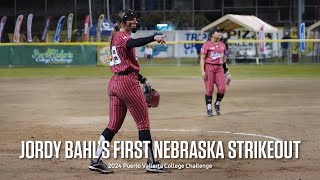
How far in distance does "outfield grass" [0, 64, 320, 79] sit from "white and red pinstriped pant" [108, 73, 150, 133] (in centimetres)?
2098

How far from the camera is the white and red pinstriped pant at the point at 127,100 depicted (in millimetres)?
9023

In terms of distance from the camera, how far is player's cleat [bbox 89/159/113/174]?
29.7 ft

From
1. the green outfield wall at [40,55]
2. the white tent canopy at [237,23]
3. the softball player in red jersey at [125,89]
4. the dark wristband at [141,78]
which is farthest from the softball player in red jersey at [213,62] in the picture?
the white tent canopy at [237,23]

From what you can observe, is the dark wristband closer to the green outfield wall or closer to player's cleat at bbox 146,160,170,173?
player's cleat at bbox 146,160,170,173

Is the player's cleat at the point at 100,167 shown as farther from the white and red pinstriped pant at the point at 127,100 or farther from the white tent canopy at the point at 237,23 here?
the white tent canopy at the point at 237,23

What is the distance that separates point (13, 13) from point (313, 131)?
153 ft

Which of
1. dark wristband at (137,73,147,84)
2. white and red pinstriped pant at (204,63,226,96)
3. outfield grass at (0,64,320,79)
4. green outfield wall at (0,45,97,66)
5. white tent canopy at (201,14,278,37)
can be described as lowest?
outfield grass at (0,64,320,79)

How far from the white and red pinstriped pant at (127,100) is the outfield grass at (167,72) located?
20983 millimetres

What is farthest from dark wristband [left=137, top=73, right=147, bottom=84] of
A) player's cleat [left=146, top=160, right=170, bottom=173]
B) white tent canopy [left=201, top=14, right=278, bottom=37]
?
white tent canopy [left=201, top=14, right=278, bottom=37]

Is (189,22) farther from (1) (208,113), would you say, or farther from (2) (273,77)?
(1) (208,113)

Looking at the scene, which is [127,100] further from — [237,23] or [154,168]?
[237,23]

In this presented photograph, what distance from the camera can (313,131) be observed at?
1296cm

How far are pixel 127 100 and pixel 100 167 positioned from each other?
91cm


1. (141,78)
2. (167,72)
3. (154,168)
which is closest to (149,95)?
(141,78)
